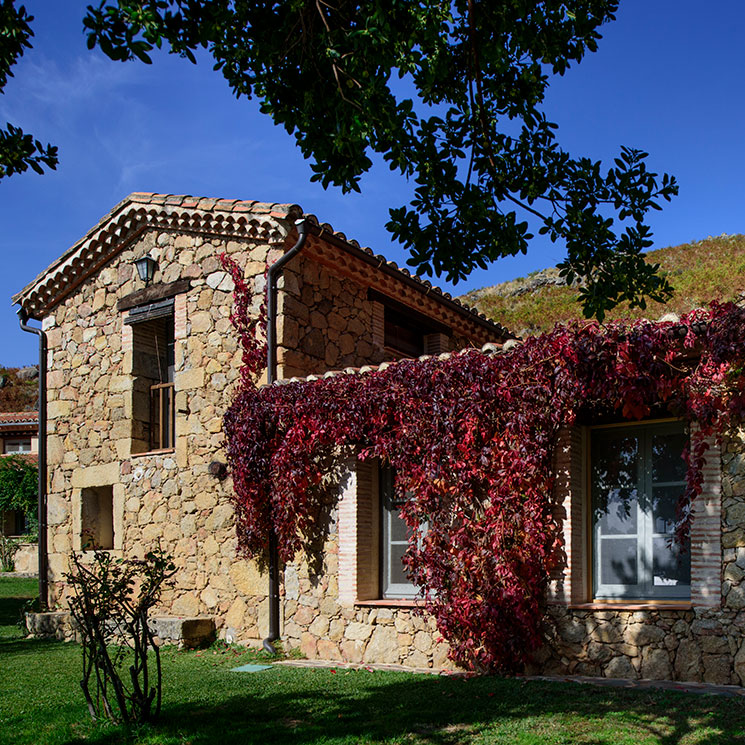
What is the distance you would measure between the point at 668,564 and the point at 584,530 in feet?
2.71

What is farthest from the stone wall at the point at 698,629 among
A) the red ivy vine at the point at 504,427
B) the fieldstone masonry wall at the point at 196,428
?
the fieldstone masonry wall at the point at 196,428

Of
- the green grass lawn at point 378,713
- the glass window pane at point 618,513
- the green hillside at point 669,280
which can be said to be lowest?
the green grass lawn at point 378,713

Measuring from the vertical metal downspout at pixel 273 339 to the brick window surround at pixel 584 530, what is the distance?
3.50 meters

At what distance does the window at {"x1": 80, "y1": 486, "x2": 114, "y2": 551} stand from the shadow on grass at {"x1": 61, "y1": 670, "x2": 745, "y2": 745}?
6.34 m

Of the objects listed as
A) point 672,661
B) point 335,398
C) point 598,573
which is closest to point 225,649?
point 335,398

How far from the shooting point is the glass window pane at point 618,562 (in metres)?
8.12

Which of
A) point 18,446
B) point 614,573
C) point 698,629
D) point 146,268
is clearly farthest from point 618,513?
point 18,446

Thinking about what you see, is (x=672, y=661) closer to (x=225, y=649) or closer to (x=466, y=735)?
(x=466, y=735)

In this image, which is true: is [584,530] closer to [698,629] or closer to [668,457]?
[668,457]

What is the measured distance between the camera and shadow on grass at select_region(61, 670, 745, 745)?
218 inches

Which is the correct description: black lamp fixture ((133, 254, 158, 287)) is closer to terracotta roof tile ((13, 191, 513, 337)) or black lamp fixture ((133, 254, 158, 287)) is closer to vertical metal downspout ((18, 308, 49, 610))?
terracotta roof tile ((13, 191, 513, 337))

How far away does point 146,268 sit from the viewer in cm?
1200

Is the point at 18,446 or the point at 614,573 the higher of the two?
the point at 18,446

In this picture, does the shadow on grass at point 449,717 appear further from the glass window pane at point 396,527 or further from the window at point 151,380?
the window at point 151,380
